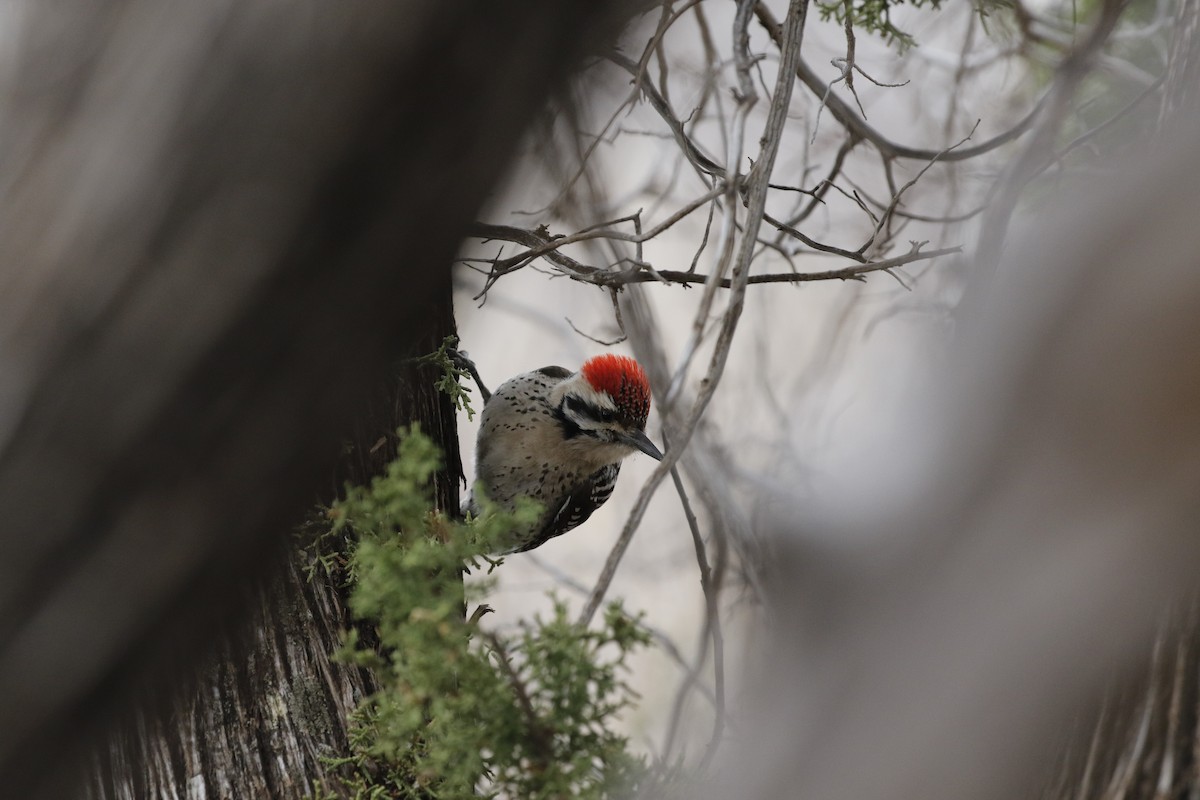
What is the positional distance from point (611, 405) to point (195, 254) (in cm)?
218

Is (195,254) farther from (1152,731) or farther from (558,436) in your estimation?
(558,436)

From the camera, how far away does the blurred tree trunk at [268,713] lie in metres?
1.44

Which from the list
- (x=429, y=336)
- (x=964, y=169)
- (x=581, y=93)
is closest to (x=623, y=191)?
(x=964, y=169)

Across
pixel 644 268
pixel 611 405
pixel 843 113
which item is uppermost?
pixel 843 113

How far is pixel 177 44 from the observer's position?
46cm

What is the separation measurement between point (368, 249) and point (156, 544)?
0.18 meters

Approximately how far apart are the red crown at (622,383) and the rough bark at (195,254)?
6.96 feet

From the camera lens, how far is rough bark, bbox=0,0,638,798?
45 cm

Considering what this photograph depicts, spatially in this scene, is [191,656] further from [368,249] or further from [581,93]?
[581,93]

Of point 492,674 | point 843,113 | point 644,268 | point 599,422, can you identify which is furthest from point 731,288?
point 599,422

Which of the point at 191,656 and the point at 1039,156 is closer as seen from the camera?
the point at 191,656

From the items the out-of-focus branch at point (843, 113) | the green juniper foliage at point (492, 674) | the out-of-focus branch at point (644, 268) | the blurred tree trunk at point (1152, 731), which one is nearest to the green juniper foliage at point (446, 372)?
the out-of-focus branch at point (644, 268)

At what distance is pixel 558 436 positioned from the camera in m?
2.79

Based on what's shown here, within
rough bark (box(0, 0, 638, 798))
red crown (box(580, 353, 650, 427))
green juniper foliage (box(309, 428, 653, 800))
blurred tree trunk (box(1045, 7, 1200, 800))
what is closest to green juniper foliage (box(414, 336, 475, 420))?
red crown (box(580, 353, 650, 427))
